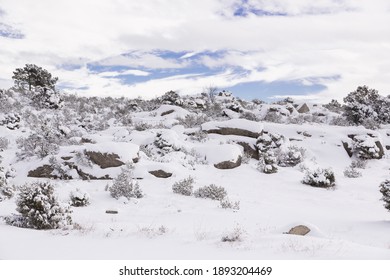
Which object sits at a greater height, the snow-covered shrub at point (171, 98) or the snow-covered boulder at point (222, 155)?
the snow-covered shrub at point (171, 98)

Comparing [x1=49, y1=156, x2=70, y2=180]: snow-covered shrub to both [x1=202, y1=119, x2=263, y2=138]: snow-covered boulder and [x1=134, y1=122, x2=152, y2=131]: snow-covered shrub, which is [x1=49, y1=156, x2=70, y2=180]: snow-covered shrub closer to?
[x1=134, y1=122, x2=152, y2=131]: snow-covered shrub

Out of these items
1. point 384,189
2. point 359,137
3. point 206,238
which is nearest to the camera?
point 206,238

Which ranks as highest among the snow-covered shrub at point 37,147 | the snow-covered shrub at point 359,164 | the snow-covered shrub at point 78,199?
the snow-covered shrub at point 37,147

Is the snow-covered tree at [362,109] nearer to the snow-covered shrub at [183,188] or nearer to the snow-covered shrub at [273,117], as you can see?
the snow-covered shrub at [273,117]

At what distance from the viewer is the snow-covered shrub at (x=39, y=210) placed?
7.28 meters

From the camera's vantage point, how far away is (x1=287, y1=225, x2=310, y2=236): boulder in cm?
698

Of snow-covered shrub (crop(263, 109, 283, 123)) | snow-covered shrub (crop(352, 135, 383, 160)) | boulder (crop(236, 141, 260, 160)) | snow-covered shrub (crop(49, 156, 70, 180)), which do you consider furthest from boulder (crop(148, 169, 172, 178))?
snow-covered shrub (crop(263, 109, 283, 123))

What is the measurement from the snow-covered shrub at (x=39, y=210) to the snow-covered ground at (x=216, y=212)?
0.37 m

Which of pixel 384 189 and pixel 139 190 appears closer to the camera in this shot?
pixel 384 189

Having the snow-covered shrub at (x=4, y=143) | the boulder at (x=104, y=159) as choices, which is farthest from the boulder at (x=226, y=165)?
the snow-covered shrub at (x=4, y=143)
